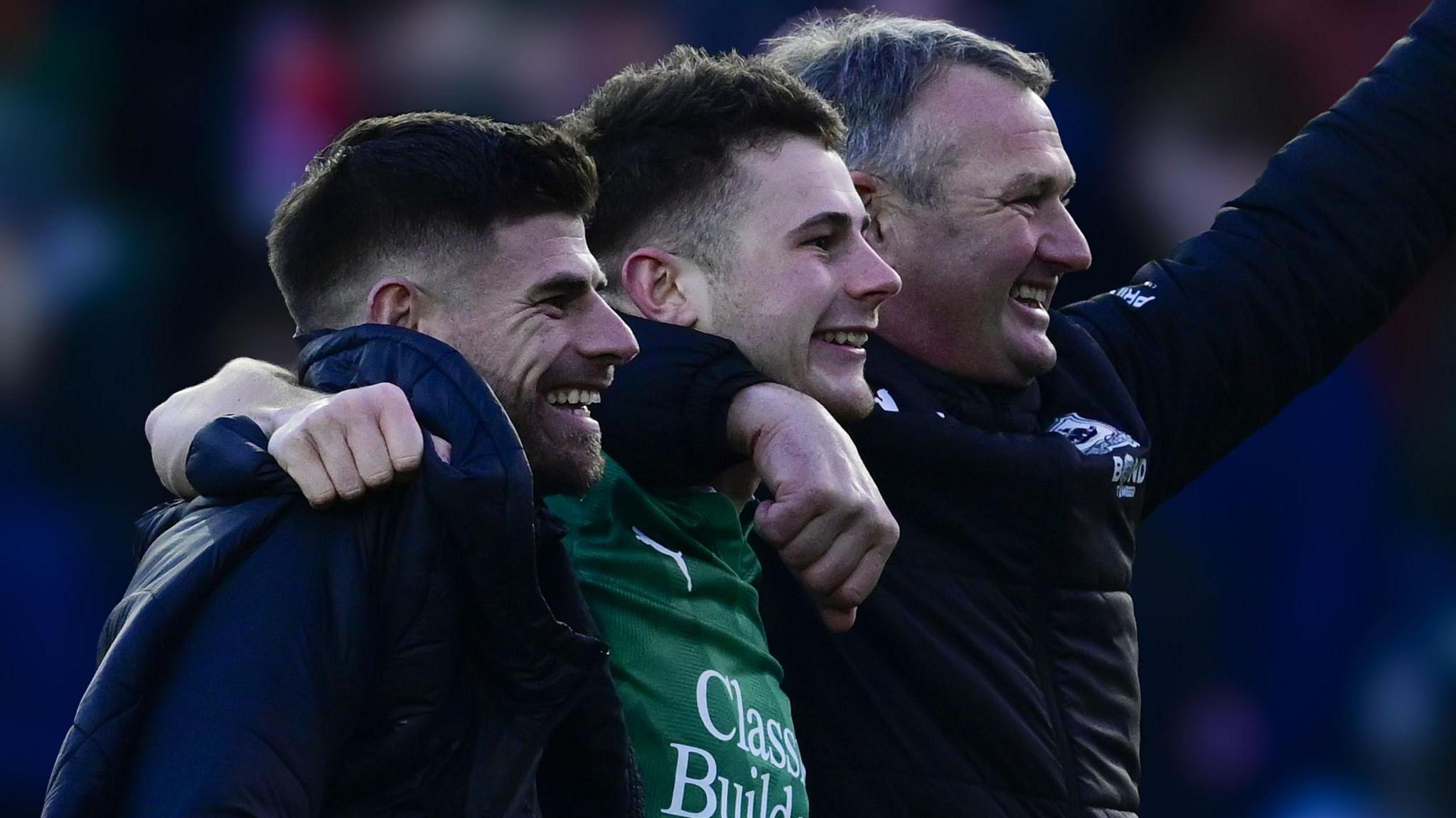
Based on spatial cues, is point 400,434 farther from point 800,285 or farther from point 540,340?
point 800,285

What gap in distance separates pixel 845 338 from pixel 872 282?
8 cm

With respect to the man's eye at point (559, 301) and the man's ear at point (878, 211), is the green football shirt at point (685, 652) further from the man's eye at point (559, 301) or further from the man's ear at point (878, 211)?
the man's ear at point (878, 211)

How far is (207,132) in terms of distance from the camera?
4309mm

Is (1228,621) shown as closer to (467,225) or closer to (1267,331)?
(1267,331)

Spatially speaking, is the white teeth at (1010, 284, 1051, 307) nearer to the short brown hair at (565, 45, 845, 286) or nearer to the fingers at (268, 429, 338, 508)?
the short brown hair at (565, 45, 845, 286)

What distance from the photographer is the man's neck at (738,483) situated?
2.29 m

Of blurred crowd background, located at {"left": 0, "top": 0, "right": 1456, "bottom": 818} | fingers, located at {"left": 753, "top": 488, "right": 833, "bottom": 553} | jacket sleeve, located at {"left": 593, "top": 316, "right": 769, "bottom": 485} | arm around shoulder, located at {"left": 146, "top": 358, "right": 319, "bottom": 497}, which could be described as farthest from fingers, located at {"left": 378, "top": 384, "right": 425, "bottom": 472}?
blurred crowd background, located at {"left": 0, "top": 0, "right": 1456, "bottom": 818}

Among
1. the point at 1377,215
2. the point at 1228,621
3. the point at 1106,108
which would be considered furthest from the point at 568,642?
the point at 1106,108

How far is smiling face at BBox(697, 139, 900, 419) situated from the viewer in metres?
2.32

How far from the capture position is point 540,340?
1932mm

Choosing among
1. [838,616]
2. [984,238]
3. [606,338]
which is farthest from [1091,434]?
[606,338]

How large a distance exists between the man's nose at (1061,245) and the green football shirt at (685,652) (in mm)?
815

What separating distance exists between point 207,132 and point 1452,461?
12.5ft

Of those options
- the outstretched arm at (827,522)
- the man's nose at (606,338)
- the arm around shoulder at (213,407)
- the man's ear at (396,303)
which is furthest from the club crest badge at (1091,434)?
the arm around shoulder at (213,407)
